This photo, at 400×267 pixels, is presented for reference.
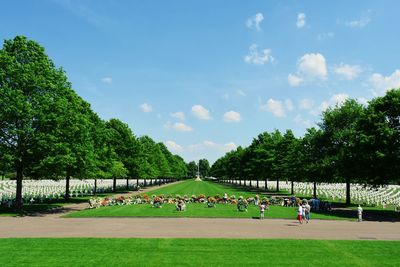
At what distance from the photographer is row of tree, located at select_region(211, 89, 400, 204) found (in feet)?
125

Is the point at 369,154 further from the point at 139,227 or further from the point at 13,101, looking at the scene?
the point at 13,101

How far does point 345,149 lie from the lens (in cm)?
4975

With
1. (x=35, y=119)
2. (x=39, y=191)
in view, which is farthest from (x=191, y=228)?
(x=39, y=191)

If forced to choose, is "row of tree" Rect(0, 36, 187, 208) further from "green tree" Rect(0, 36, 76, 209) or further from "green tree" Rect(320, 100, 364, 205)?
"green tree" Rect(320, 100, 364, 205)

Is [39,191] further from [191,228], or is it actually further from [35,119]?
[191,228]

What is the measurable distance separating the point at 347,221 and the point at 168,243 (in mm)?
18555

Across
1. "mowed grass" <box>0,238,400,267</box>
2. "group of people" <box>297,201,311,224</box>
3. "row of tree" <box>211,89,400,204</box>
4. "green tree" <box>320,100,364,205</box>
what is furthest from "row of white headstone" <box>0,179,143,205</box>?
"green tree" <box>320,100,364,205</box>

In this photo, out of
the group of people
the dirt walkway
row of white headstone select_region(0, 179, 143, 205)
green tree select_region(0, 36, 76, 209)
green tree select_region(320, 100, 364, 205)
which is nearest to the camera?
the dirt walkway

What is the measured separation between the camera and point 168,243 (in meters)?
21.6

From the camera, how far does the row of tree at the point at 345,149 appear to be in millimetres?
38125

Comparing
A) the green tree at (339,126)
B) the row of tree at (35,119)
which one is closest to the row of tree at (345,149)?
the green tree at (339,126)

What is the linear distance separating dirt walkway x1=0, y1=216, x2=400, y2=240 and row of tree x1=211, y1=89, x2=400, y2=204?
8.35 m

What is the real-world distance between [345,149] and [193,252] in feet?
119

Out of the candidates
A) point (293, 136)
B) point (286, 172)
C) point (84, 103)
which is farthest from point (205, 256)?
point (293, 136)
